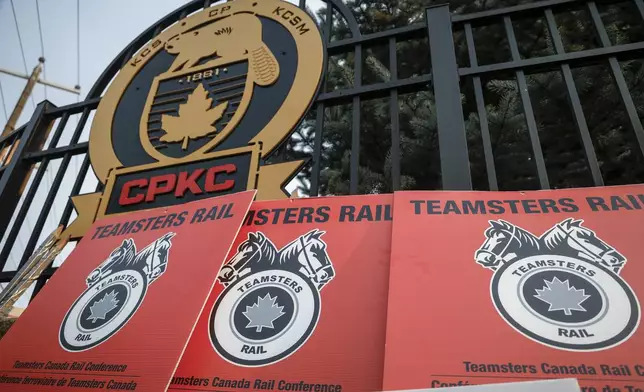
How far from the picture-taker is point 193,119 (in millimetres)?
2613

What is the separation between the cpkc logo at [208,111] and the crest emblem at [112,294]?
594 millimetres

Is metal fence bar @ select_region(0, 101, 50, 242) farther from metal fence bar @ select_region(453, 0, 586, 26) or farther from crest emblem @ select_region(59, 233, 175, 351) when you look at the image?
metal fence bar @ select_region(453, 0, 586, 26)

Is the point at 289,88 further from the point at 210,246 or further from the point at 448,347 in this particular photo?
the point at 448,347

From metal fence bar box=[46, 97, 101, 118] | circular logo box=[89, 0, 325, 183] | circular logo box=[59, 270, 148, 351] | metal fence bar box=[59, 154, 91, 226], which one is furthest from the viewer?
metal fence bar box=[46, 97, 101, 118]

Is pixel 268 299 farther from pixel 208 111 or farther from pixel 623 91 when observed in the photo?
pixel 623 91

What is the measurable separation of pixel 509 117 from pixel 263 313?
2.66 metres

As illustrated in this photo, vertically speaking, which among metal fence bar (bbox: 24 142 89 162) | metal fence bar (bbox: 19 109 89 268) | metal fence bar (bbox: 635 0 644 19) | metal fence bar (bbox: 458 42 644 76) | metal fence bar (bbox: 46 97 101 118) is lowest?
metal fence bar (bbox: 19 109 89 268)

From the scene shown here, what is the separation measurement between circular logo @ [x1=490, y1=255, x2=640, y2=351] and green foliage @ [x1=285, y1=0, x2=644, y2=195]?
141 cm

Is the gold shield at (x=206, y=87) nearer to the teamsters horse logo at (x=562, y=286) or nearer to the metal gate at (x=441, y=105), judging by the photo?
the metal gate at (x=441, y=105)

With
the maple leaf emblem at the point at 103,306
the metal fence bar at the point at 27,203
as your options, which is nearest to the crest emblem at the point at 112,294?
the maple leaf emblem at the point at 103,306

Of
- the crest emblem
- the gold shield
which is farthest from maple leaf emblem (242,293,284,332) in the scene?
the gold shield

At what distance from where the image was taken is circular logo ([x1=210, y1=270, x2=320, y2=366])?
1229mm

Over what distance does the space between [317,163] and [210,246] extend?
75 cm

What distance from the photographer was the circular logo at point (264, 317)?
1229 mm
